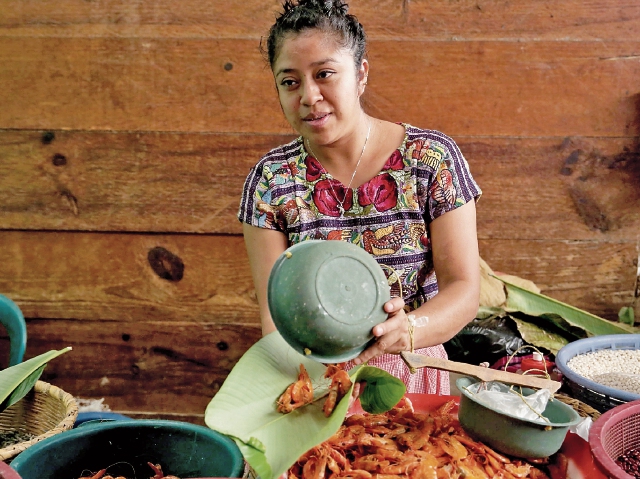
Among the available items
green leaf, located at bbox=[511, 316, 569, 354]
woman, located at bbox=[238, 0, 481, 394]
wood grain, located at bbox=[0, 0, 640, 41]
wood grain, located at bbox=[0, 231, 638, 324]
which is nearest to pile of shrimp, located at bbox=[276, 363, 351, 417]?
woman, located at bbox=[238, 0, 481, 394]

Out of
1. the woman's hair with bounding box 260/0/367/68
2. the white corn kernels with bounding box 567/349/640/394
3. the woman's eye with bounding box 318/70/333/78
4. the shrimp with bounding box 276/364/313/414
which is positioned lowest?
the white corn kernels with bounding box 567/349/640/394

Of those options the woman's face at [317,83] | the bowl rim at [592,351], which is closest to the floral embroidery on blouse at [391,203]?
the woman's face at [317,83]

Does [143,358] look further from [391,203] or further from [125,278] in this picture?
[391,203]

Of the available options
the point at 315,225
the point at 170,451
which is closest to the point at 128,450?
the point at 170,451

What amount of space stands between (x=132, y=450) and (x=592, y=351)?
1479mm

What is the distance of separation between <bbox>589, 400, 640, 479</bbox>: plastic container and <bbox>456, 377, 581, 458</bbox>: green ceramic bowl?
55 mm

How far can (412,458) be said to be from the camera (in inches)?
48.9

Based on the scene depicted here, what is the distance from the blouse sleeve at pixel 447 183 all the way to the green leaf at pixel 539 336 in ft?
2.46

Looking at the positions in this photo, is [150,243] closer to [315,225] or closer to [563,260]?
[315,225]

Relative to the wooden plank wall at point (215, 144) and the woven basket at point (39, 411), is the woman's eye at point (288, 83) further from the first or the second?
the woven basket at point (39, 411)

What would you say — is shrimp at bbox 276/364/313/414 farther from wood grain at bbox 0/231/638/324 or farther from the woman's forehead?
wood grain at bbox 0/231/638/324

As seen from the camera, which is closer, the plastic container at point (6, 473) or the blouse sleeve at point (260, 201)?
the plastic container at point (6, 473)

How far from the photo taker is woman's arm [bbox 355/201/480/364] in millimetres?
1591

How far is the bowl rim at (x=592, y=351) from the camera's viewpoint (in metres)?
1.71
